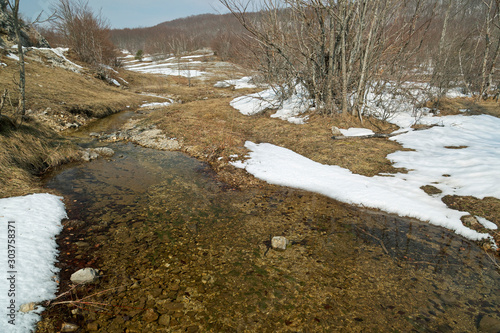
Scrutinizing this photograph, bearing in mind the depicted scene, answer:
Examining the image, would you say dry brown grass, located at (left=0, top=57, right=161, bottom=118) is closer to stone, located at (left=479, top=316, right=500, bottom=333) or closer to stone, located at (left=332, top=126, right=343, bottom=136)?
stone, located at (left=332, top=126, right=343, bottom=136)

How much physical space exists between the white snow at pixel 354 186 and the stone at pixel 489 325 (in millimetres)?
2615

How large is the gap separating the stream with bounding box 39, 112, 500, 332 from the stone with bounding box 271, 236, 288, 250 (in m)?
0.17

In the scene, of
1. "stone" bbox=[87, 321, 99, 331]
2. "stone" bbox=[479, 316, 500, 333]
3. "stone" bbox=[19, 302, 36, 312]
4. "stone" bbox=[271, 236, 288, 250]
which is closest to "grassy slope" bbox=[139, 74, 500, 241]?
"stone" bbox=[479, 316, 500, 333]

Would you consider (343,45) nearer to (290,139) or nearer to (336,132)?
(336,132)

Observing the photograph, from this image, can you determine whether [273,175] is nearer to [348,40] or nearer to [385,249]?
[385,249]

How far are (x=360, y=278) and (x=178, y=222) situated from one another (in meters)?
4.35

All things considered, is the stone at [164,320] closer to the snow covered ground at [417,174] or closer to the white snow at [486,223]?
the snow covered ground at [417,174]

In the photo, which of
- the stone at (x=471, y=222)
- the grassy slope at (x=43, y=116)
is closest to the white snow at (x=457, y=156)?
the stone at (x=471, y=222)

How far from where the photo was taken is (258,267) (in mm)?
4664

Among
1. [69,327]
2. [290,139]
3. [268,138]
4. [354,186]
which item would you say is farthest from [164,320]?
[268,138]

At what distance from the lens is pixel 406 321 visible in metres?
3.66

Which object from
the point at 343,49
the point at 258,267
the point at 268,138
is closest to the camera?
Result: the point at 258,267

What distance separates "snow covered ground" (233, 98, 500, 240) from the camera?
6.73 metres

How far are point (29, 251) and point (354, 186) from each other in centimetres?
850
